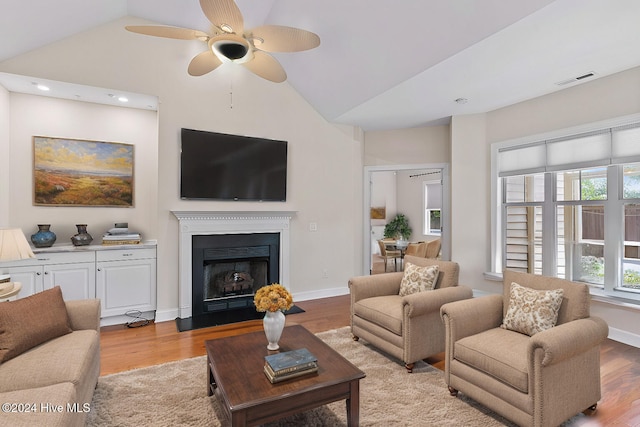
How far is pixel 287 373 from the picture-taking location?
6.23 ft

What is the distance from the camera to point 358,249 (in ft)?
18.6

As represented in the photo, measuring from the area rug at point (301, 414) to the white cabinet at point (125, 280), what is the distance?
1474 millimetres

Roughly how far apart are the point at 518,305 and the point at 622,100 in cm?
272

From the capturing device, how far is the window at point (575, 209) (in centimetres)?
354

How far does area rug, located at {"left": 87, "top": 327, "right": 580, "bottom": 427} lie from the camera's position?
2.13 m

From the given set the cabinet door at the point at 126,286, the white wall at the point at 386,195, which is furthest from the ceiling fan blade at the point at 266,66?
the white wall at the point at 386,195

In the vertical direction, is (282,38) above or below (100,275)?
above

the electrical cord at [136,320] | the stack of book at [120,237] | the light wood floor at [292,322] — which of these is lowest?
the light wood floor at [292,322]

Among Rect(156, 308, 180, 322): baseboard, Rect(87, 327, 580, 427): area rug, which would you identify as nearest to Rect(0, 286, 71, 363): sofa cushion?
Rect(87, 327, 580, 427): area rug

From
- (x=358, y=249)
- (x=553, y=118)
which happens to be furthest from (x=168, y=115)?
(x=553, y=118)

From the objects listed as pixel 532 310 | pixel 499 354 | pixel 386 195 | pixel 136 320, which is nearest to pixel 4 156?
pixel 136 320

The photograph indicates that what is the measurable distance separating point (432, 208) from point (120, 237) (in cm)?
752

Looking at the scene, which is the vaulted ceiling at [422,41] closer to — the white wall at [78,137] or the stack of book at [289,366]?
the white wall at [78,137]

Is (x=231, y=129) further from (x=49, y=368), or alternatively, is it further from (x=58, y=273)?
(x=49, y=368)
